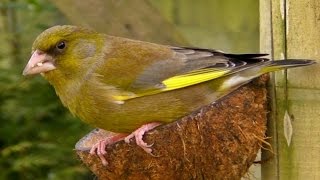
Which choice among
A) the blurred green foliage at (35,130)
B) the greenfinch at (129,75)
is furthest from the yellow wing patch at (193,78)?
the blurred green foliage at (35,130)

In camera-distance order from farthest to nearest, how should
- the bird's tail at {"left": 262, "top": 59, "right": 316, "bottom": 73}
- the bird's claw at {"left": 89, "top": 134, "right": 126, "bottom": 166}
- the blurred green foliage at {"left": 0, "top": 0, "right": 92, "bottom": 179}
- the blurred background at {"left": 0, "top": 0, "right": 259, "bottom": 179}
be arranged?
the blurred green foliage at {"left": 0, "top": 0, "right": 92, "bottom": 179}, the blurred background at {"left": 0, "top": 0, "right": 259, "bottom": 179}, the bird's claw at {"left": 89, "top": 134, "right": 126, "bottom": 166}, the bird's tail at {"left": 262, "top": 59, "right": 316, "bottom": 73}

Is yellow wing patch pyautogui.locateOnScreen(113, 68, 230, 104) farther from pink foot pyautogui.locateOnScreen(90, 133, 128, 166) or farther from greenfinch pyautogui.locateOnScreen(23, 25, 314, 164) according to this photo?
pink foot pyautogui.locateOnScreen(90, 133, 128, 166)

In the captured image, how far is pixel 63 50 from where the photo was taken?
3.89 meters

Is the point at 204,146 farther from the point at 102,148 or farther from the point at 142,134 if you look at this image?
the point at 102,148

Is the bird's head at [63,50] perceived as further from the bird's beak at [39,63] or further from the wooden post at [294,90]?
the wooden post at [294,90]

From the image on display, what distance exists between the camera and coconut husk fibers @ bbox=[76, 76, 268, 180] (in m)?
3.42

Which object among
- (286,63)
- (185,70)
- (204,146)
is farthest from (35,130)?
(286,63)

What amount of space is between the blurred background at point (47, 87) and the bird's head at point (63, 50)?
166cm

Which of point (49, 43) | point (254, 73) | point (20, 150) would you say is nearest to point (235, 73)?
point (254, 73)

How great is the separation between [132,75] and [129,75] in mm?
14

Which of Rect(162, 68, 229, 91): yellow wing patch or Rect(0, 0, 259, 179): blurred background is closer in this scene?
Rect(162, 68, 229, 91): yellow wing patch

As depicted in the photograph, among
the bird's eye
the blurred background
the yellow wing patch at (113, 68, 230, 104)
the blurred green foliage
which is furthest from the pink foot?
the blurred green foliage

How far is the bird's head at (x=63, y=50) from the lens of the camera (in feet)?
12.5

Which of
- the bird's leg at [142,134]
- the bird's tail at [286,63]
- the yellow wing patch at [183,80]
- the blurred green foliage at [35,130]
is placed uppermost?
the bird's tail at [286,63]
